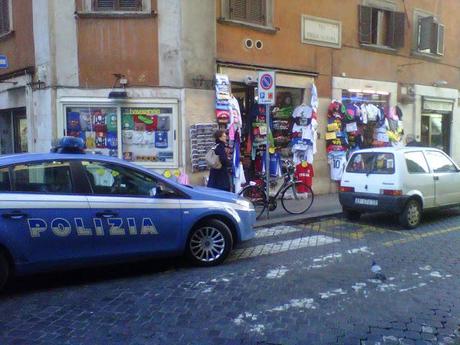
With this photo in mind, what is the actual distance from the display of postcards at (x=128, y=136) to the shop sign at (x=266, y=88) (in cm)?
308

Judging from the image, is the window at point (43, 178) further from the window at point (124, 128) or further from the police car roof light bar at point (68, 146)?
the window at point (124, 128)

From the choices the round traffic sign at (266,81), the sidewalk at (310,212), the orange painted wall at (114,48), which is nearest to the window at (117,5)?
the orange painted wall at (114,48)

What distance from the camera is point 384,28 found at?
15.1 meters

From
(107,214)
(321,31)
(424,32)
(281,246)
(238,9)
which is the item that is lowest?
(281,246)

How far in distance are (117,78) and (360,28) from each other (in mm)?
7635

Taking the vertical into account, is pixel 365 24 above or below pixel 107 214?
above

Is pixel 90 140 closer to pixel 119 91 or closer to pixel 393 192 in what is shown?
pixel 119 91

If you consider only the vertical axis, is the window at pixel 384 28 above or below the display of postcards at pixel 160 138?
above

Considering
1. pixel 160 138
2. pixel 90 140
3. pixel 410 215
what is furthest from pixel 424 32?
pixel 90 140

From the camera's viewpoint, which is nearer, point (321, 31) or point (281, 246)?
point (281, 246)

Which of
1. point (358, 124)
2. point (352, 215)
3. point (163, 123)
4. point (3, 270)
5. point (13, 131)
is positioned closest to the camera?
point (3, 270)

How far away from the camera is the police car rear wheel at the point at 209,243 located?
6.33 meters

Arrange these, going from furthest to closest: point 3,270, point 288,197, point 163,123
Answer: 1. point 163,123
2. point 288,197
3. point 3,270

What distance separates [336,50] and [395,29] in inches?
116
